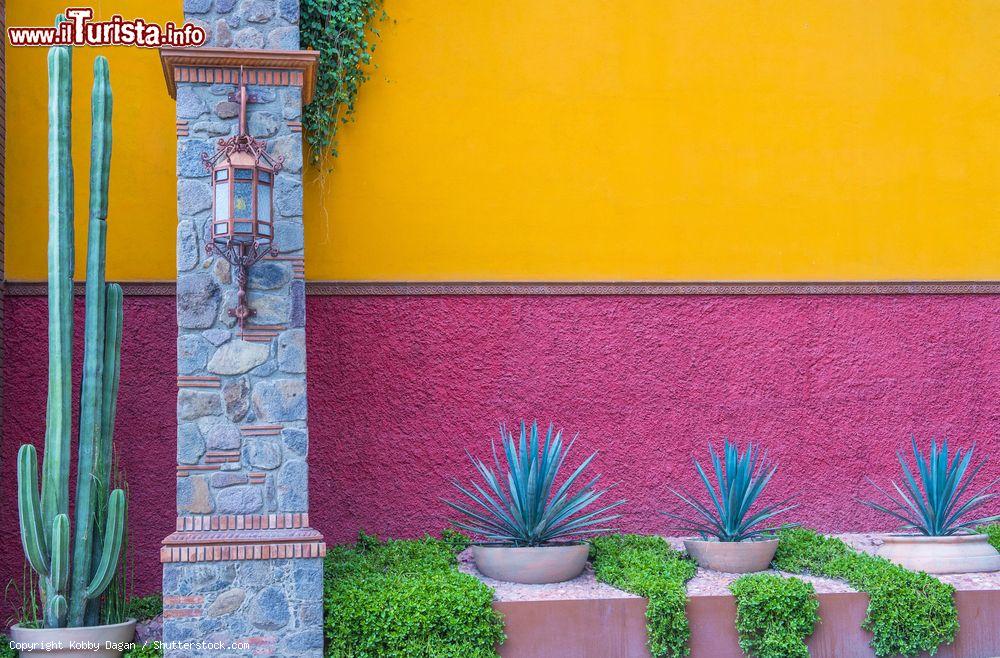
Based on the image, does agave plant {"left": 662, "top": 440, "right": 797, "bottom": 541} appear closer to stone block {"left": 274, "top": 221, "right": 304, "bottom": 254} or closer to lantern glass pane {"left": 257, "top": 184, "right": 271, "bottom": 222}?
stone block {"left": 274, "top": 221, "right": 304, "bottom": 254}

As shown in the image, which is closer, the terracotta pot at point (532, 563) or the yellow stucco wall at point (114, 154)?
the terracotta pot at point (532, 563)

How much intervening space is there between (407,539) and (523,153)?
3.02 m

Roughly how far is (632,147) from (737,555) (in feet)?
10.6

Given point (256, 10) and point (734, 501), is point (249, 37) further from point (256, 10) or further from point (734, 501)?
point (734, 501)

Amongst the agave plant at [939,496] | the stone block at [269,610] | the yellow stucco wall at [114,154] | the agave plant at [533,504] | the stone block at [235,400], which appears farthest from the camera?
the yellow stucco wall at [114,154]

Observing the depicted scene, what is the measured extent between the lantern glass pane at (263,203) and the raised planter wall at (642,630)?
8.70 feet

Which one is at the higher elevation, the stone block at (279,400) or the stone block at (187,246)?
the stone block at (187,246)

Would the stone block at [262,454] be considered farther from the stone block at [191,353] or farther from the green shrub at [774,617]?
the green shrub at [774,617]

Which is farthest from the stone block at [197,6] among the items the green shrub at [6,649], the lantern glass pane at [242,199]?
the green shrub at [6,649]

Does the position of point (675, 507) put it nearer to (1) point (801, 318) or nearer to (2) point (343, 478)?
(1) point (801, 318)

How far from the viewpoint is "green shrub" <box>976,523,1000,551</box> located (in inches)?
304

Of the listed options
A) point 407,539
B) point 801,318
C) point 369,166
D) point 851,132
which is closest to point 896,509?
point 801,318

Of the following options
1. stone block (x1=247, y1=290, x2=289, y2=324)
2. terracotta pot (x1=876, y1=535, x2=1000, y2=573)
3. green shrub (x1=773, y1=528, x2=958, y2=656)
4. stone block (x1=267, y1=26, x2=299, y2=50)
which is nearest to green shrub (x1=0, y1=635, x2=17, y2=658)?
stone block (x1=247, y1=290, x2=289, y2=324)

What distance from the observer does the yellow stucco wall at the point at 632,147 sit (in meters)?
7.79
